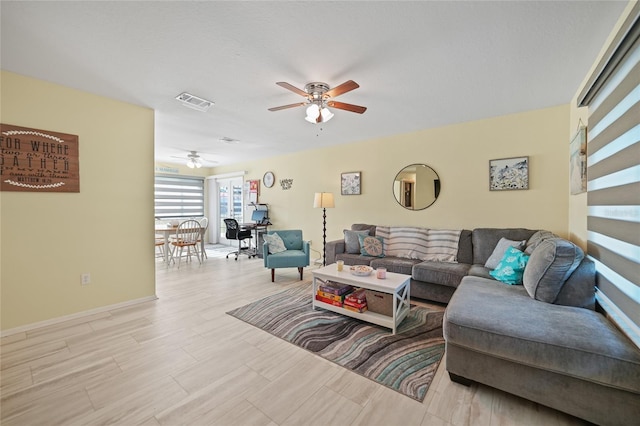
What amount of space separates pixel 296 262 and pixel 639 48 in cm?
380

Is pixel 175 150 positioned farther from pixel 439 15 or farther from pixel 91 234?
pixel 439 15

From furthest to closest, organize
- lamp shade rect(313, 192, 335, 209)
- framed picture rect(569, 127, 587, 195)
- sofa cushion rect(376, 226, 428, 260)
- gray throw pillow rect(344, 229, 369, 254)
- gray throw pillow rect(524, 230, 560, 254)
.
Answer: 1. lamp shade rect(313, 192, 335, 209)
2. gray throw pillow rect(344, 229, 369, 254)
3. sofa cushion rect(376, 226, 428, 260)
4. gray throw pillow rect(524, 230, 560, 254)
5. framed picture rect(569, 127, 587, 195)

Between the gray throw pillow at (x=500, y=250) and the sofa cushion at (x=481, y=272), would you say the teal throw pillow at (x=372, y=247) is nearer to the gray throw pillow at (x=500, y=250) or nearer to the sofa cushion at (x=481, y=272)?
the sofa cushion at (x=481, y=272)

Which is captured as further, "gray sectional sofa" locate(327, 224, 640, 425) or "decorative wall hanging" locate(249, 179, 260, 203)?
"decorative wall hanging" locate(249, 179, 260, 203)

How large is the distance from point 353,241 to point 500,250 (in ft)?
6.41

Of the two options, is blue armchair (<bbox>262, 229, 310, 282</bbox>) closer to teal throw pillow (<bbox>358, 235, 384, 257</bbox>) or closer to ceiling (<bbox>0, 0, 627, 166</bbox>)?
teal throw pillow (<bbox>358, 235, 384, 257</bbox>)

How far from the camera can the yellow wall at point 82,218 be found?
239 centimetres

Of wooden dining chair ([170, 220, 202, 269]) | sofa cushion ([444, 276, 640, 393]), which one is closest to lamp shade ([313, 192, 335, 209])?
wooden dining chair ([170, 220, 202, 269])

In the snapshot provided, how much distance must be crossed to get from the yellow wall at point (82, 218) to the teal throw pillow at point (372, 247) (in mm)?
2921

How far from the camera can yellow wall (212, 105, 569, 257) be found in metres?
3.11

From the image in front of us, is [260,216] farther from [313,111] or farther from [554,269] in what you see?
[554,269]

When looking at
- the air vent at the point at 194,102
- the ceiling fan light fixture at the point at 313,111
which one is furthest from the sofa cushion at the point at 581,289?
the air vent at the point at 194,102

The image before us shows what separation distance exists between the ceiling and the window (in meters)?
4.52

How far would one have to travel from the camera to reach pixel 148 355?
6.72ft
